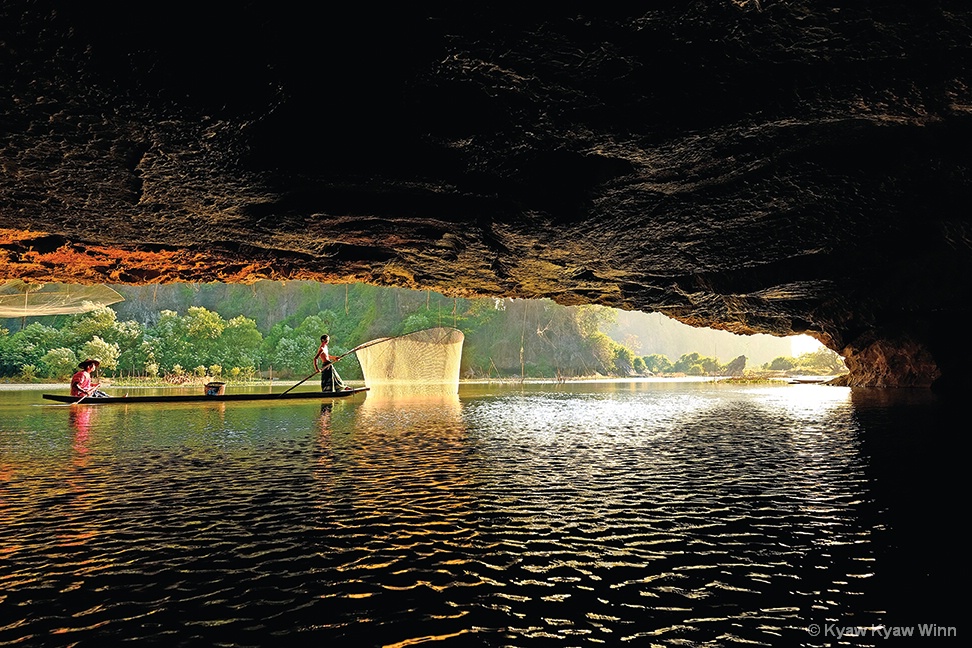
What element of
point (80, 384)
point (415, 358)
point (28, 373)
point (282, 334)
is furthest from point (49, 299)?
point (282, 334)

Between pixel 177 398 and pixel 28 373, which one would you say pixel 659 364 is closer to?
pixel 28 373

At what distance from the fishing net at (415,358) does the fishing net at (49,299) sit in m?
11.5

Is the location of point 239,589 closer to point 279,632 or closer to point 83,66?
point 279,632

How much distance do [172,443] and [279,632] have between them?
6.78 m

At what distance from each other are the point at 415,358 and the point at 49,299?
16.0 metres

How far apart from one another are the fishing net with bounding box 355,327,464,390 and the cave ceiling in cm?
1663

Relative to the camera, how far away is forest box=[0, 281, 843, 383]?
4112cm

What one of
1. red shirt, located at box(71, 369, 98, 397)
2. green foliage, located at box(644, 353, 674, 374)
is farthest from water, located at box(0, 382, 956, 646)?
green foliage, located at box(644, 353, 674, 374)

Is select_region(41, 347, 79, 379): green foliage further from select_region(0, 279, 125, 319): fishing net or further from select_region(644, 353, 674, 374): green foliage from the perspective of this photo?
select_region(644, 353, 674, 374): green foliage

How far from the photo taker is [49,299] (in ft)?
65.3

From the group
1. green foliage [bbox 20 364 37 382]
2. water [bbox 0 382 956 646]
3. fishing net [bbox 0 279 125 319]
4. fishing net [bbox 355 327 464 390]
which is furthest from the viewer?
green foliage [bbox 20 364 37 382]

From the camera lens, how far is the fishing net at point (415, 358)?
29.9 meters

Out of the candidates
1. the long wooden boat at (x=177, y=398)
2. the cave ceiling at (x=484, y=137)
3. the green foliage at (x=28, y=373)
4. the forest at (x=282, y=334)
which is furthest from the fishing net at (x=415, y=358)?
the green foliage at (x=28, y=373)

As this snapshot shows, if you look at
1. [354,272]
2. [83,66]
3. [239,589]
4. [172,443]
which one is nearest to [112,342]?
[354,272]
